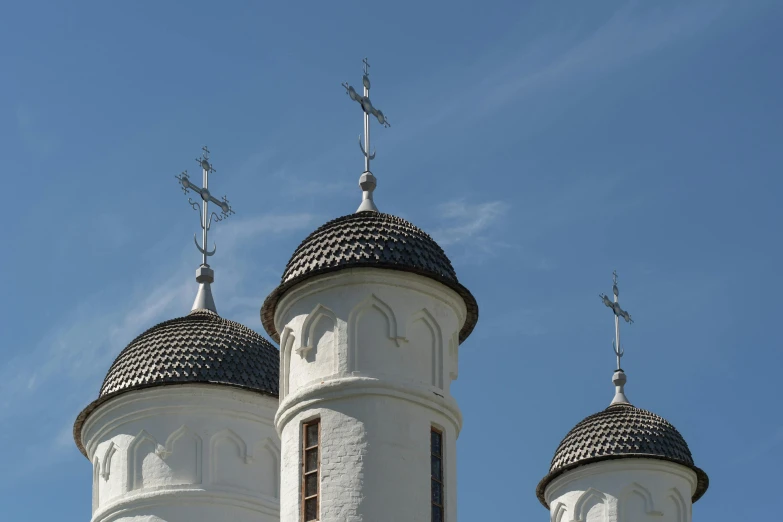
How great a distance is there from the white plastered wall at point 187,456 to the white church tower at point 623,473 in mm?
5749

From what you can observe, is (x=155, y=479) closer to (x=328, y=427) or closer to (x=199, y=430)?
(x=199, y=430)

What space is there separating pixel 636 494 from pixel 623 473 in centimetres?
44

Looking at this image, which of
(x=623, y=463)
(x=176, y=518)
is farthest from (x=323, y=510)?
(x=623, y=463)

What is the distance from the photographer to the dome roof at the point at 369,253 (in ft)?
78.6

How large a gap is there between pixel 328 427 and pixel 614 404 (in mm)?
10656

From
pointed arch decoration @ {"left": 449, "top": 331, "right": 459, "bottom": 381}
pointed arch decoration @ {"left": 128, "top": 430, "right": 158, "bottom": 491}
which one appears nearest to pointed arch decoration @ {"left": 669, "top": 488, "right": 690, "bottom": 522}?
pointed arch decoration @ {"left": 449, "top": 331, "right": 459, "bottom": 381}

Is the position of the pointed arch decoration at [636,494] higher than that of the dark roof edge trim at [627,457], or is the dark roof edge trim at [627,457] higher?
the dark roof edge trim at [627,457]

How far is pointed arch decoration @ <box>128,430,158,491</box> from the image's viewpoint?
28.5 metres

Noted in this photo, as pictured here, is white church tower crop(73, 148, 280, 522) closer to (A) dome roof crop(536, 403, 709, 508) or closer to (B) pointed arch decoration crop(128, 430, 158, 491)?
(B) pointed arch decoration crop(128, 430, 158, 491)

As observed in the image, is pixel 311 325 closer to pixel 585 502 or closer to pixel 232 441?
pixel 232 441

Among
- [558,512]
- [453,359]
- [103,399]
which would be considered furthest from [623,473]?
[103,399]

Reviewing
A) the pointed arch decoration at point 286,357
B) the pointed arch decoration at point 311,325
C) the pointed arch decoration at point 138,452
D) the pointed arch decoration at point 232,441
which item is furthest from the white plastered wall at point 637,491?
the pointed arch decoration at point 311,325

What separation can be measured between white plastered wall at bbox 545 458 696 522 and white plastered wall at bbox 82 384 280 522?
5.96 m

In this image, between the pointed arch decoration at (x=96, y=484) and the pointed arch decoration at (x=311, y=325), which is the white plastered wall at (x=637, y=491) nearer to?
the pointed arch decoration at (x=96, y=484)
